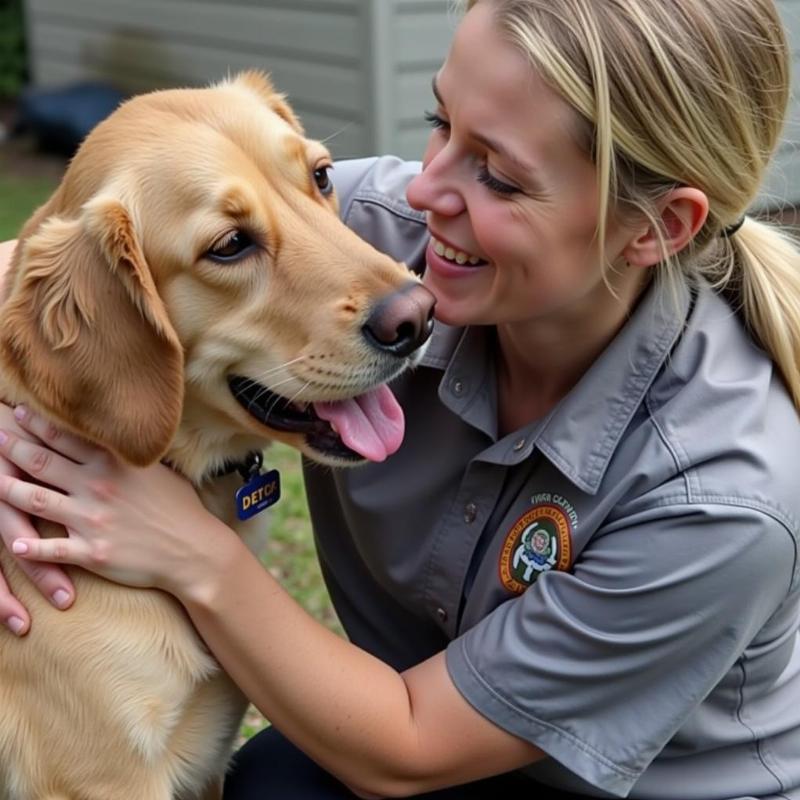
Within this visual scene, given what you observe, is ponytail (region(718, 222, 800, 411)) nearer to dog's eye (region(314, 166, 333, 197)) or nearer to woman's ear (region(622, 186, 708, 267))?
woman's ear (region(622, 186, 708, 267))

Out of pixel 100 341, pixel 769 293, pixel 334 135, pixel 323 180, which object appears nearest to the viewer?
pixel 100 341

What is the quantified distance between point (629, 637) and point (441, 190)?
2.92 ft

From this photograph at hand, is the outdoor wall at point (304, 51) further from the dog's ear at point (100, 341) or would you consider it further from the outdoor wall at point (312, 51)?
the dog's ear at point (100, 341)

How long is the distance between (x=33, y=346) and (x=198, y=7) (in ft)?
25.6

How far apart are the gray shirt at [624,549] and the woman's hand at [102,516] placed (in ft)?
1.61

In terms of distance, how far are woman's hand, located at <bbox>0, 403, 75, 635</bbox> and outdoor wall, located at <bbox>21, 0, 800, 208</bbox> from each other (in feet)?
12.9

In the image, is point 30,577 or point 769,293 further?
point 769,293

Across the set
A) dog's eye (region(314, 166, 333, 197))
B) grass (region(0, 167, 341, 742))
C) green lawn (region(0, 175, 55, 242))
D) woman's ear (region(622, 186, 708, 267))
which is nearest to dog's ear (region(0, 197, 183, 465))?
dog's eye (region(314, 166, 333, 197))

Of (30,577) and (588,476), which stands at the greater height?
(588,476)

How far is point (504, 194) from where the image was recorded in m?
2.23

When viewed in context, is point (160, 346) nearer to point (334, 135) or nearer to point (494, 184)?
point (494, 184)

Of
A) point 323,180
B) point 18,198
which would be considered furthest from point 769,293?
point 18,198

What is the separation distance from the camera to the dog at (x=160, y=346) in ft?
7.07

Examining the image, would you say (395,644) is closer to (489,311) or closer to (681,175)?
(489,311)
